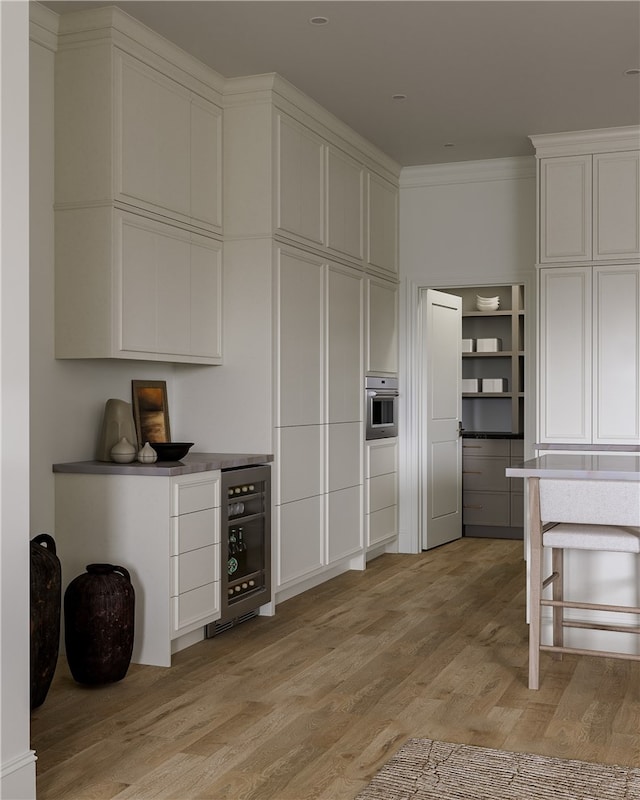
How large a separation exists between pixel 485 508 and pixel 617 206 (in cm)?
292

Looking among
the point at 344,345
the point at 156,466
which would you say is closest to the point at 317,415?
the point at 344,345

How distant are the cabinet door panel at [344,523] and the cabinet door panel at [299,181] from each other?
1613 millimetres

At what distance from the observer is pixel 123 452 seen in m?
4.22

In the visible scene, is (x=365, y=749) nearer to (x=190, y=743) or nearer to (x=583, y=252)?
(x=190, y=743)

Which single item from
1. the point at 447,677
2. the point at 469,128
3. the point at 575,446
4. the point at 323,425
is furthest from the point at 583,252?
the point at 447,677

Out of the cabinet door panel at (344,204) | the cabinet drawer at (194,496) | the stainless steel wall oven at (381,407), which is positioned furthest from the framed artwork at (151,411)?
the stainless steel wall oven at (381,407)

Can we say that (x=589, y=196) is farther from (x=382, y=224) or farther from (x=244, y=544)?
(x=244, y=544)

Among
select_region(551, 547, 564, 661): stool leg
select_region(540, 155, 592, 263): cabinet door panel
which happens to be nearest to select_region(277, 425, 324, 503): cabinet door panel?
select_region(551, 547, 564, 661): stool leg

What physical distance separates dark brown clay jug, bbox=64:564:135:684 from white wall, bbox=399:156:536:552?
3.50 meters

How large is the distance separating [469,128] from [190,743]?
168 inches

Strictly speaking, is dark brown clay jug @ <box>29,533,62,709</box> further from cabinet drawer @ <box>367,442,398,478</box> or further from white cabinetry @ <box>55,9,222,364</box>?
cabinet drawer @ <box>367,442,398,478</box>

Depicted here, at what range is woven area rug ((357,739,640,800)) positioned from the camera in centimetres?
269

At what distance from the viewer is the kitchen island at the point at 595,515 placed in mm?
3559

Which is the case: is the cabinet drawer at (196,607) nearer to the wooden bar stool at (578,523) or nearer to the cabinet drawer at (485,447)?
the wooden bar stool at (578,523)
